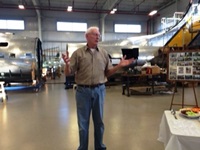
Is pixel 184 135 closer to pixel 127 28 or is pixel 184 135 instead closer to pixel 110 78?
pixel 110 78

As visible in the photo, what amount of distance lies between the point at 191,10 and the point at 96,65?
6.01 meters

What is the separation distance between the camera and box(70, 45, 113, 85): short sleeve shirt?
1.98 meters

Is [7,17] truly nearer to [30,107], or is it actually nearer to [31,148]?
[30,107]

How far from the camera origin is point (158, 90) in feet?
21.4

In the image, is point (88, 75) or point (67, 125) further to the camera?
point (67, 125)

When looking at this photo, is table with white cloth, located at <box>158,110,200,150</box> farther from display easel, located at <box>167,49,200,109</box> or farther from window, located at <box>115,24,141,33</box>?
window, located at <box>115,24,141,33</box>

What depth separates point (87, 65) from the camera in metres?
1.99

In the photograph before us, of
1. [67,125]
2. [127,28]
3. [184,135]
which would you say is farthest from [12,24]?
[184,135]

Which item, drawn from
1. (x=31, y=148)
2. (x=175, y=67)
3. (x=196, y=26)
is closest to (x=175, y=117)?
(x=175, y=67)

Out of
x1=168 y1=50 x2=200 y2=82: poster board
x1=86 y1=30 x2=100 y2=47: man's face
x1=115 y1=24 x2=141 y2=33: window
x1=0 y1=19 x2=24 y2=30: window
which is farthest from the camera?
x1=115 y1=24 x2=141 y2=33: window

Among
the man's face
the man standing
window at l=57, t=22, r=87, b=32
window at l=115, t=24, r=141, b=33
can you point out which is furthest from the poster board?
window at l=115, t=24, r=141, b=33

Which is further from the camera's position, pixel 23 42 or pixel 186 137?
pixel 23 42

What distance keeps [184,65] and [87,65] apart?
5.99ft

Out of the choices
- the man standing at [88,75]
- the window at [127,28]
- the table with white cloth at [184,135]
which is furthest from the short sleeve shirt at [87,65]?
the window at [127,28]
